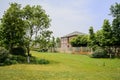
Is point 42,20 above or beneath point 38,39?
above

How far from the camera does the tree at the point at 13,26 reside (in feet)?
107

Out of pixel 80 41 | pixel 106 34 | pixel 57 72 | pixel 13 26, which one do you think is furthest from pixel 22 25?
pixel 80 41

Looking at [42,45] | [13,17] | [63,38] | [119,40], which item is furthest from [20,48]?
[63,38]

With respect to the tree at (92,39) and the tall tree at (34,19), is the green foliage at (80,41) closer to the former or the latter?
the tree at (92,39)

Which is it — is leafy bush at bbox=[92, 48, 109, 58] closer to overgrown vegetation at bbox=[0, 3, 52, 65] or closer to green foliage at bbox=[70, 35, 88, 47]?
overgrown vegetation at bbox=[0, 3, 52, 65]

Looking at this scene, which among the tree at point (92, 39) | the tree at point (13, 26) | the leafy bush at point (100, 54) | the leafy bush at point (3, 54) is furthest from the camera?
the tree at point (92, 39)

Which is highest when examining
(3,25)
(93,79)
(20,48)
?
(3,25)

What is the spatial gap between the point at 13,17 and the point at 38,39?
18.0 feet

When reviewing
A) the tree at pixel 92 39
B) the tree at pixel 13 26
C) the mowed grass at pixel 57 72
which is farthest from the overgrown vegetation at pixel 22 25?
the tree at pixel 92 39

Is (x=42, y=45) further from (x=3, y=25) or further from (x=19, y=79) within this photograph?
(x=19, y=79)

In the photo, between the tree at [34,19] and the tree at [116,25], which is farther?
the tree at [116,25]

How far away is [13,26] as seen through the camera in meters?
32.9

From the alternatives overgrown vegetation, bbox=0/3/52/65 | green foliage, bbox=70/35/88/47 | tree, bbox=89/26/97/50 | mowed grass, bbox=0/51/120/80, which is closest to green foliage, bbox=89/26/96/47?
tree, bbox=89/26/97/50

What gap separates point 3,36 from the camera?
33.8 meters
